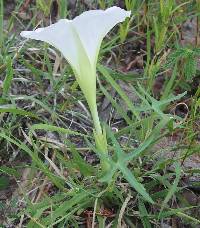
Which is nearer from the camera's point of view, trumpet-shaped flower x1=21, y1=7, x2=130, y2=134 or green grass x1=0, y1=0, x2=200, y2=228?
trumpet-shaped flower x1=21, y1=7, x2=130, y2=134

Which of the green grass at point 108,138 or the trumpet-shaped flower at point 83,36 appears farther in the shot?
the green grass at point 108,138

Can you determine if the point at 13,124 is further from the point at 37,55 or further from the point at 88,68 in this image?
the point at 88,68

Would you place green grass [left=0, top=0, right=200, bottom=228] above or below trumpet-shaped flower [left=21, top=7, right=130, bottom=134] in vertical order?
below

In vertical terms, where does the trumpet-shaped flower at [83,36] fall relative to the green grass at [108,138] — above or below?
above

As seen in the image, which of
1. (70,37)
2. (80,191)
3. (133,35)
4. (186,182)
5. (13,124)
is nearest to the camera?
(70,37)

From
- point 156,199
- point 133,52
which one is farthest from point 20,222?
point 133,52
